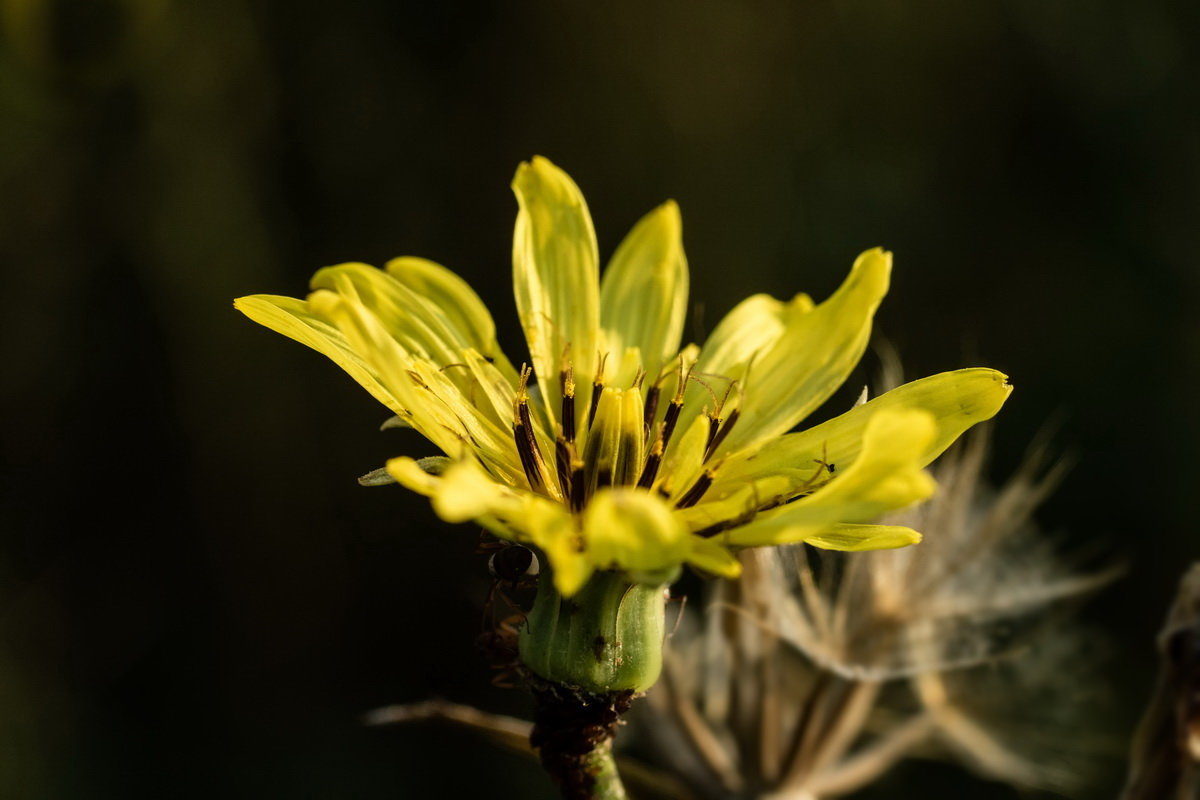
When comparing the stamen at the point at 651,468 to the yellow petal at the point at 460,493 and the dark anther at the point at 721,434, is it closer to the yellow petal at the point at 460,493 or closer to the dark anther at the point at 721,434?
the dark anther at the point at 721,434

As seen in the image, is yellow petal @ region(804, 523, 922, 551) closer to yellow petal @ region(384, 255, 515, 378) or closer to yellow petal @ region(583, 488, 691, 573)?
yellow petal @ region(583, 488, 691, 573)

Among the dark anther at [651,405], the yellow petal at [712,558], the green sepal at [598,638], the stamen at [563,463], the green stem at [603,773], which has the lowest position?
the green stem at [603,773]

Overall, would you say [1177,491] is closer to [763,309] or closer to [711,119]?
[711,119]

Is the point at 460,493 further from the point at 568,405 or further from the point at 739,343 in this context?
the point at 739,343

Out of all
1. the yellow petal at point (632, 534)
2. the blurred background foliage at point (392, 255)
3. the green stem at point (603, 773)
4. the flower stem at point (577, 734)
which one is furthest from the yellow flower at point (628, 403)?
the blurred background foliage at point (392, 255)

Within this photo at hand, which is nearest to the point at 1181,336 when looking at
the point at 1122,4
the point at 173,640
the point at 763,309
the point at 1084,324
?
the point at 1084,324

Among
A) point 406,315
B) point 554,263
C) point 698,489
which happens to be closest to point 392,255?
point 554,263

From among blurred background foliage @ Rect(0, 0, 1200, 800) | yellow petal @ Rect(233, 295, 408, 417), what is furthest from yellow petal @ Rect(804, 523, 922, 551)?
blurred background foliage @ Rect(0, 0, 1200, 800)
